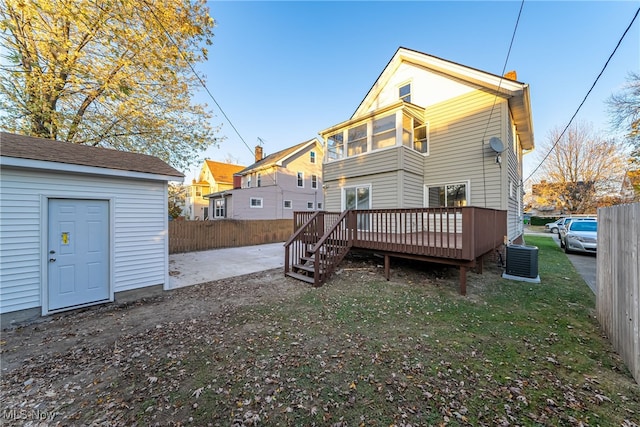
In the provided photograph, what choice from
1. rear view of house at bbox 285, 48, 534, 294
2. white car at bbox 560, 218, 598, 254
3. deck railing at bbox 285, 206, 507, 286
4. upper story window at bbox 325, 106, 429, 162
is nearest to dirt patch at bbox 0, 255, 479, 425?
deck railing at bbox 285, 206, 507, 286

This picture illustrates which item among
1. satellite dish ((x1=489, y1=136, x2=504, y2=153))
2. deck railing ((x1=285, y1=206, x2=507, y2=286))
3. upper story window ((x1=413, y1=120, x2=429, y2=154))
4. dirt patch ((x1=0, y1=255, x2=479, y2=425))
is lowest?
dirt patch ((x1=0, y1=255, x2=479, y2=425))

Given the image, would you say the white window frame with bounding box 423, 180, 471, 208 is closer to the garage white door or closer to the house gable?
the house gable

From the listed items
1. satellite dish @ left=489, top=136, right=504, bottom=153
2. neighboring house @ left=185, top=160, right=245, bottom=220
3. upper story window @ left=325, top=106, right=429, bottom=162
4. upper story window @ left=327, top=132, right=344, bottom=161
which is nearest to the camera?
satellite dish @ left=489, top=136, right=504, bottom=153

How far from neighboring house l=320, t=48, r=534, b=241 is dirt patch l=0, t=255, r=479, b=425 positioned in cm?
415

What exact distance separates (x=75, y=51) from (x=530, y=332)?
14.3 meters

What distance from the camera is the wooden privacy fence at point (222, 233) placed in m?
12.5

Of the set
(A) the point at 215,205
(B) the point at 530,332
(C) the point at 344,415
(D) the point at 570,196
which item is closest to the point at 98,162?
(C) the point at 344,415

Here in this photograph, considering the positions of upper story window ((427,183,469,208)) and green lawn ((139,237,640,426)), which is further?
upper story window ((427,183,469,208))

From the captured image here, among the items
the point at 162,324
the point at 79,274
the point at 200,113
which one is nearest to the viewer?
the point at 162,324

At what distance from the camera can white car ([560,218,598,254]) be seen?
10289mm

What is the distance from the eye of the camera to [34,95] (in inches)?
313

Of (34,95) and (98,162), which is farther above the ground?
(34,95)

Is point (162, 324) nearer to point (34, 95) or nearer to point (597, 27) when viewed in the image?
point (34, 95)

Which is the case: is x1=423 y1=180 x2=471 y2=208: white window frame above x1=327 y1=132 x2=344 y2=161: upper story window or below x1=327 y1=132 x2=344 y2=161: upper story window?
below
